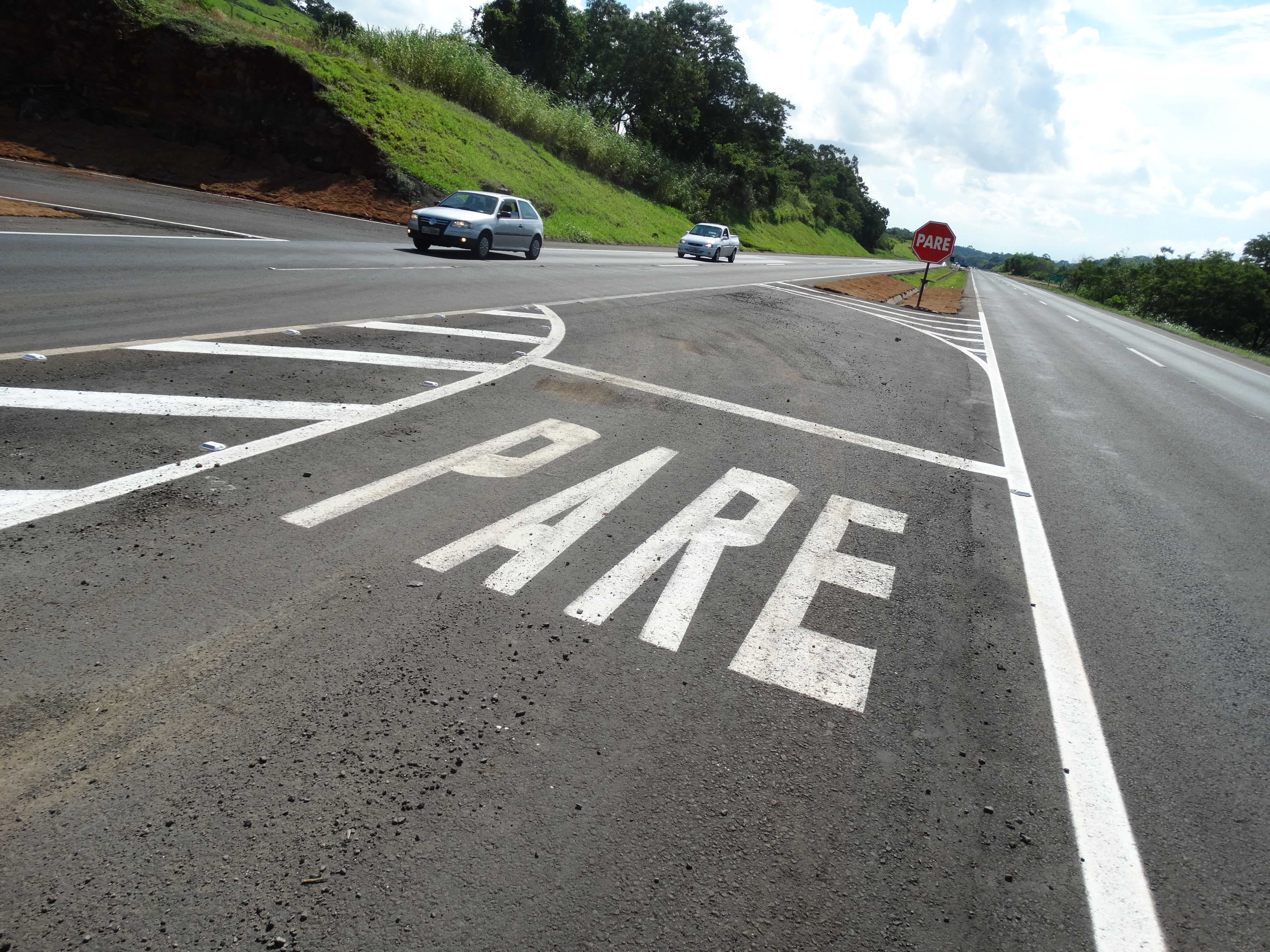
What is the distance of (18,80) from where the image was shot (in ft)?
83.6

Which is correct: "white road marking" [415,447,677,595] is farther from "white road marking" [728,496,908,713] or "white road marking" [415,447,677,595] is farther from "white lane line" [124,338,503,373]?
"white lane line" [124,338,503,373]

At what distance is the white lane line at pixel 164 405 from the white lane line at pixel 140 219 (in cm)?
1290

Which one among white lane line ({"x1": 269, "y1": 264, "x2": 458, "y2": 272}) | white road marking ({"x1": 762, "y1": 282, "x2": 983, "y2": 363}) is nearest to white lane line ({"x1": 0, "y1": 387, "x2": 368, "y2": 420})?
white lane line ({"x1": 269, "y1": 264, "x2": 458, "y2": 272})

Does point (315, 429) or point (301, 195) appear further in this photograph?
point (301, 195)

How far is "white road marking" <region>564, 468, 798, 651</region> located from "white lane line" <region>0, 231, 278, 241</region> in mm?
13403

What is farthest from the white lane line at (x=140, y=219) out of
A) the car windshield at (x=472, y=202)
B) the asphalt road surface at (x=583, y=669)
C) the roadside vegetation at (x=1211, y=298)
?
the roadside vegetation at (x=1211, y=298)

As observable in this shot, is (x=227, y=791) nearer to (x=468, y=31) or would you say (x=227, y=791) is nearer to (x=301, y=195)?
(x=301, y=195)

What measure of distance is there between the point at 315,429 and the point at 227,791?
150 inches

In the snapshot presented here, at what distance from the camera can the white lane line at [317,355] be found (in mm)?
7617

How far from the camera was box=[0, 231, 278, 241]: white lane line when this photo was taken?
13.3m

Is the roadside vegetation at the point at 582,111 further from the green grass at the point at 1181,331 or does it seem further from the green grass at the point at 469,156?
the green grass at the point at 1181,331

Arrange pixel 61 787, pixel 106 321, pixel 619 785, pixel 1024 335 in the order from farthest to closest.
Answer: pixel 1024 335 → pixel 106 321 → pixel 619 785 → pixel 61 787

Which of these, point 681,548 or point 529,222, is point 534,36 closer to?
point 529,222

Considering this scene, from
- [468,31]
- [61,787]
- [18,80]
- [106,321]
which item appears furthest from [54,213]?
[468,31]
